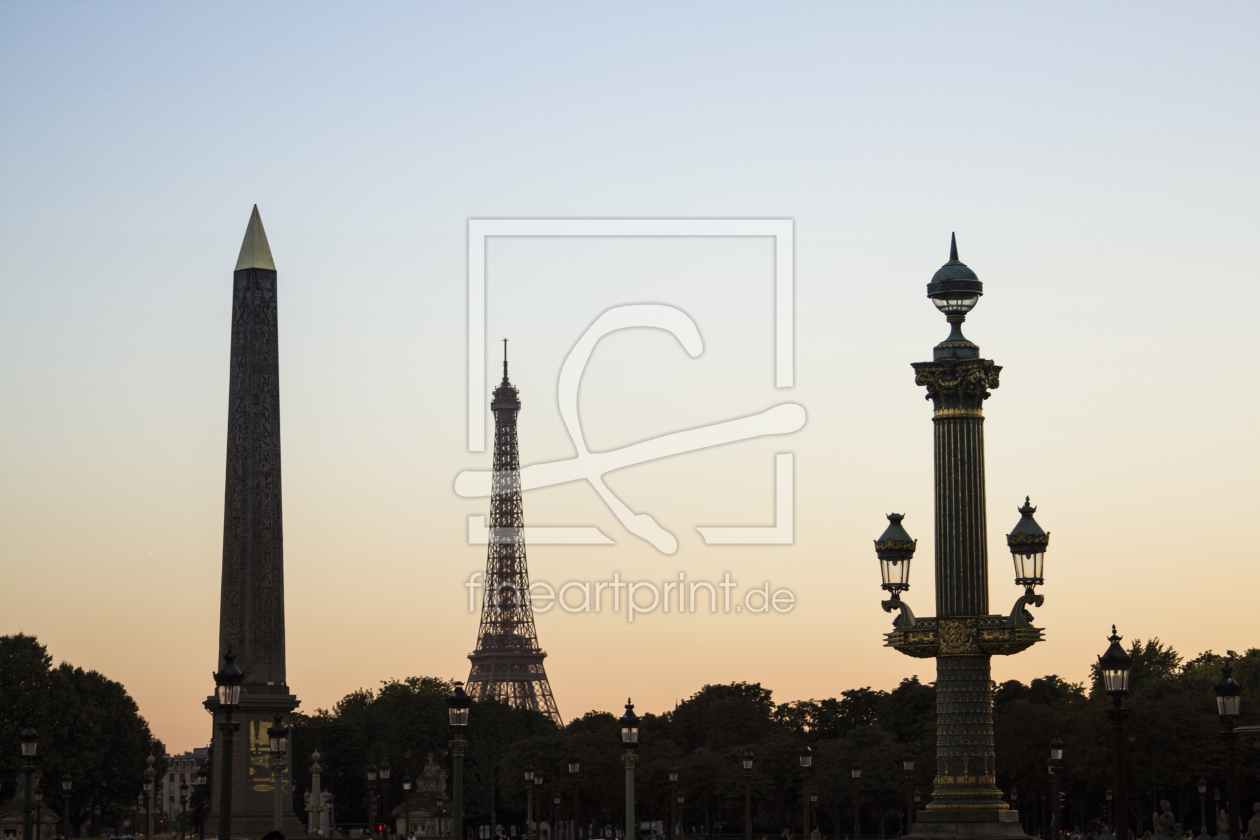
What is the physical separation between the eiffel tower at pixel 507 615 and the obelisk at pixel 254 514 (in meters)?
74.0

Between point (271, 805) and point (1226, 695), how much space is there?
33.1 m

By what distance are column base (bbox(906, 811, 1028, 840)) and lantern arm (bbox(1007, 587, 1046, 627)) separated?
2671 millimetres

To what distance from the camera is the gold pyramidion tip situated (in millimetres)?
49969

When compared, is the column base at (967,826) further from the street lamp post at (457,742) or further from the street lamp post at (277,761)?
the street lamp post at (277,761)

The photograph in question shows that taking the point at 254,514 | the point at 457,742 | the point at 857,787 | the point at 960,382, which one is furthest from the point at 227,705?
the point at 857,787

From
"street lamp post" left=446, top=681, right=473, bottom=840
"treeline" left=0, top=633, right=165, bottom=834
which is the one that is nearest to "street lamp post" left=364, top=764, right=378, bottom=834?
"treeline" left=0, top=633, right=165, bottom=834

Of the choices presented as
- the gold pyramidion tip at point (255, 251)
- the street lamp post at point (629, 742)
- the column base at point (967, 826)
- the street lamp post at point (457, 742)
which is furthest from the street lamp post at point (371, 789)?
the column base at point (967, 826)

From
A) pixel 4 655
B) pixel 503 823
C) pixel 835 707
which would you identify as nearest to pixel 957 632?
pixel 4 655

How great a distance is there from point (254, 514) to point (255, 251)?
726 centimetres

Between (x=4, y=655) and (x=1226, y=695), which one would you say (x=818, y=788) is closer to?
(x=4, y=655)

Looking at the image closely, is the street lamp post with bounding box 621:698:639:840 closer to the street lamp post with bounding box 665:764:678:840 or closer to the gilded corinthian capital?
the gilded corinthian capital

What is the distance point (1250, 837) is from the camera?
53469mm

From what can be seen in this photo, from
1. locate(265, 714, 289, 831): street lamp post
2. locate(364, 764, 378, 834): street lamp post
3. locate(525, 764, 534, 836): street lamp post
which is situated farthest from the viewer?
locate(525, 764, 534, 836): street lamp post

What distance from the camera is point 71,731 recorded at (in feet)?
271
